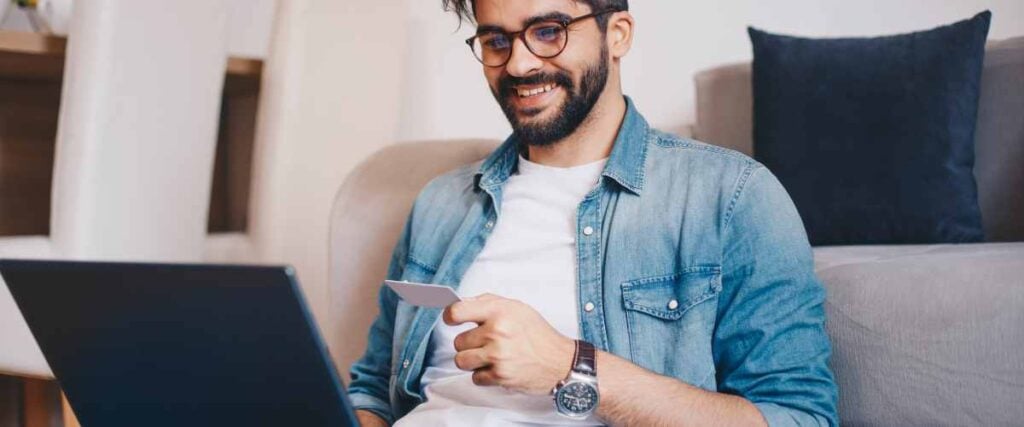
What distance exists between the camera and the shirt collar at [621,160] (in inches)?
45.5

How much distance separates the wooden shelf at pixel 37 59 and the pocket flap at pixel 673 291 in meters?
1.66

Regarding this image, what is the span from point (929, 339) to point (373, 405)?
0.66 meters

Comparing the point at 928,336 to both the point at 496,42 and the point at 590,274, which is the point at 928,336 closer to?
the point at 590,274

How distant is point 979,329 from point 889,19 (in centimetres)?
107

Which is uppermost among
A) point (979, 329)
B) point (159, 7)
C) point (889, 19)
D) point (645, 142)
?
point (889, 19)

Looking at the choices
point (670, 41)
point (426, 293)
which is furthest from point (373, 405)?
point (670, 41)

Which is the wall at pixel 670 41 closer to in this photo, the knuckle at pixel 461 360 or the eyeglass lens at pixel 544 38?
the eyeglass lens at pixel 544 38

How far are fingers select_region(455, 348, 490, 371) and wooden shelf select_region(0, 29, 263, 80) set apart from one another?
1664 mm

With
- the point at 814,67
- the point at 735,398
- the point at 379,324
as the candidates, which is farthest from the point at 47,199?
the point at 735,398

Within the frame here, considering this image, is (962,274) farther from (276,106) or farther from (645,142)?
(276,106)

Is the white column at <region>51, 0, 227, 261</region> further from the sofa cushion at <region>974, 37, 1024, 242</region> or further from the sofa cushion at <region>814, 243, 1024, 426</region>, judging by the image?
the sofa cushion at <region>974, 37, 1024, 242</region>

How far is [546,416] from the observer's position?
1021 millimetres

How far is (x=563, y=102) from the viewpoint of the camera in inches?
47.1

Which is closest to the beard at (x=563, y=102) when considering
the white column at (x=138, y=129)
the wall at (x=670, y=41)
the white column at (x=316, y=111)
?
the wall at (x=670, y=41)
